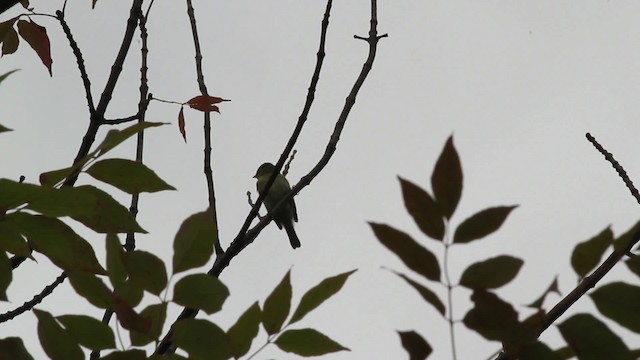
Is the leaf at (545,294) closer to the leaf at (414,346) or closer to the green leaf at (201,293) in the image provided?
the leaf at (414,346)

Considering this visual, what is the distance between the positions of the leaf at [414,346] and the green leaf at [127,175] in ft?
2.17

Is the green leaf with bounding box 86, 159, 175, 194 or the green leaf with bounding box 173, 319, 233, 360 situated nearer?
the green leaf with bounding box 173, 319, 233, 360

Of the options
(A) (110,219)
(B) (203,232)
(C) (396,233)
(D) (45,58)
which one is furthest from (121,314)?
(D) (45,58)

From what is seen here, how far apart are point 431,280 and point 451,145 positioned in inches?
8.4

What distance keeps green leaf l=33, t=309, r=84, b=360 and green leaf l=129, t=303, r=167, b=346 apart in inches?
3.6

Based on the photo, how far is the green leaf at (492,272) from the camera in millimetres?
1101

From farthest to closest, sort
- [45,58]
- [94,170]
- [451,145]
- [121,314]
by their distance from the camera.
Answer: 1. [45,58]
2. [94,170]
3. [121,314]
4. [451,145]

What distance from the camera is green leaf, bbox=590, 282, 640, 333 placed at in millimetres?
1137

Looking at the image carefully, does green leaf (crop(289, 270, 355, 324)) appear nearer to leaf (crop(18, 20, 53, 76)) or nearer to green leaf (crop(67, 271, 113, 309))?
green leaf (crop(67, 271, 113, 309))

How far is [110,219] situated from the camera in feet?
5.22

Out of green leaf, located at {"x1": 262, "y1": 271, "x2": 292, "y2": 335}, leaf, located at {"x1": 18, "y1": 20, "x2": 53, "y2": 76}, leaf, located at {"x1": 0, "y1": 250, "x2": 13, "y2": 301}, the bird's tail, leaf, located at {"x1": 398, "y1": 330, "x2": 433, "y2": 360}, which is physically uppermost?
the bird's tail

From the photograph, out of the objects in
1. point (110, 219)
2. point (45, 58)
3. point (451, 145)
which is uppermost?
point (45, 58)

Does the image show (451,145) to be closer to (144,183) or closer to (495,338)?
(495,338)

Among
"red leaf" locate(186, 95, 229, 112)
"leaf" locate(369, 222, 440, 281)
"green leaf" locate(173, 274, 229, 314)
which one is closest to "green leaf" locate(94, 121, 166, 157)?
"green leaf" locate(173, 274, 229, 314)
